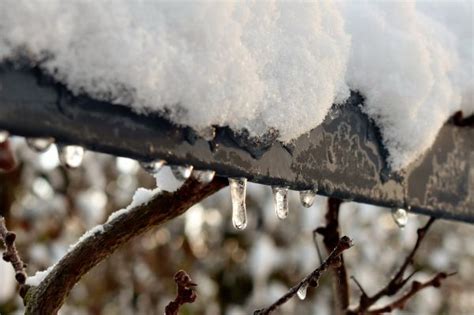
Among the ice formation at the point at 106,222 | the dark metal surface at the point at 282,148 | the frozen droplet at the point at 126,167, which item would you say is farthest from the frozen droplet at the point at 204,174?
the frozen droplet at the point at 126,167

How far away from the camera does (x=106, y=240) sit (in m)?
0.98

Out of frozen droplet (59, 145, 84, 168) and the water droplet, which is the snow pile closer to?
the water droplet

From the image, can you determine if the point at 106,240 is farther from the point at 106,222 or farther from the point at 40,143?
the point at 40,143

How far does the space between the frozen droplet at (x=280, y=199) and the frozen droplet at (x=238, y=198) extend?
0.13ft

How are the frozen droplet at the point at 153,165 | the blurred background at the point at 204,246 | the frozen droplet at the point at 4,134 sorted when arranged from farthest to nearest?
the blurred background at the point at 204,246
the frozen droplet at the point at 153,165
the frozen droplet at the point at 4,134

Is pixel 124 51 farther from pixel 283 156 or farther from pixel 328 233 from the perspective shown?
pixel 328 233

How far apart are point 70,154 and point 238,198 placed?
0.30 metres

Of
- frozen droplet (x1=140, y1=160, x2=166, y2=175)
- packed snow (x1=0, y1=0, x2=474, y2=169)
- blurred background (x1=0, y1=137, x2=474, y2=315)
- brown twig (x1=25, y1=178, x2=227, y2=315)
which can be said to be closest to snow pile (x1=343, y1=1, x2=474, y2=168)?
packed snow (x1=0, y1=0, x2=474, y2=169)

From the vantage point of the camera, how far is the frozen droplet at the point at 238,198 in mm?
822

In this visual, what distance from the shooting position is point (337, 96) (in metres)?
0.92

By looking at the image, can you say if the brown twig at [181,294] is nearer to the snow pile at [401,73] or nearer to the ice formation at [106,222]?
the ice formation at [106,222]

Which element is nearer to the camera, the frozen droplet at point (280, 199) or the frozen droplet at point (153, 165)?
the frozen droplet at point (153, 165)

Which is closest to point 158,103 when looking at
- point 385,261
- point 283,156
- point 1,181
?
point 283,156

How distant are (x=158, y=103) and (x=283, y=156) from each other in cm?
21
